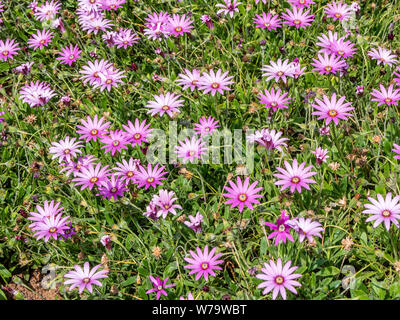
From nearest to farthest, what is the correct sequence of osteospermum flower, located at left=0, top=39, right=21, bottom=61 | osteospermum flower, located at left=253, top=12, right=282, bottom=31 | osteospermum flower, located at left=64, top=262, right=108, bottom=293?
osteospermum flower, located at left=64, top=262, right=108, bottom=293, osteospermum flower, located at left=253, top=12, right=282, bottom=31, osteospermum flower, located at left=0, top=39, right=21, bottom=61

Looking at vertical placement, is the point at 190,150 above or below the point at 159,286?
above

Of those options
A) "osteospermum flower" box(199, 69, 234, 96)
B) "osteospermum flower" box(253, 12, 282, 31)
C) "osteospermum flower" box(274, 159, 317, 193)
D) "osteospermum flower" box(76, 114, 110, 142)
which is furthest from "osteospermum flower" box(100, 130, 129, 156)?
"osteospermum flower" box(253, 12, 282, 31)

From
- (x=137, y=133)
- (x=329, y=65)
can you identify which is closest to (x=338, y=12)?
(x=329, y=65)

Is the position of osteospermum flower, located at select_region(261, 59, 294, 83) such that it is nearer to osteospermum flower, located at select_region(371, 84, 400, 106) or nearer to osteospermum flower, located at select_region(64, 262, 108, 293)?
osteospermum flower, located at select_region(371, 84, 400, 106)

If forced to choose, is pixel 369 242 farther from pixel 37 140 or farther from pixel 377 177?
pixel 37 140

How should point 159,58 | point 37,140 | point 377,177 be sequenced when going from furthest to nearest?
point 159,58 → point 37,140 → point 377,177

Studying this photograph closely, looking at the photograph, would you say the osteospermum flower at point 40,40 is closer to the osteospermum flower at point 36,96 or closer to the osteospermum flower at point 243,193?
the osteospermum flower at point 36,96

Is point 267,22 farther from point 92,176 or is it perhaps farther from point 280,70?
point 92,176
